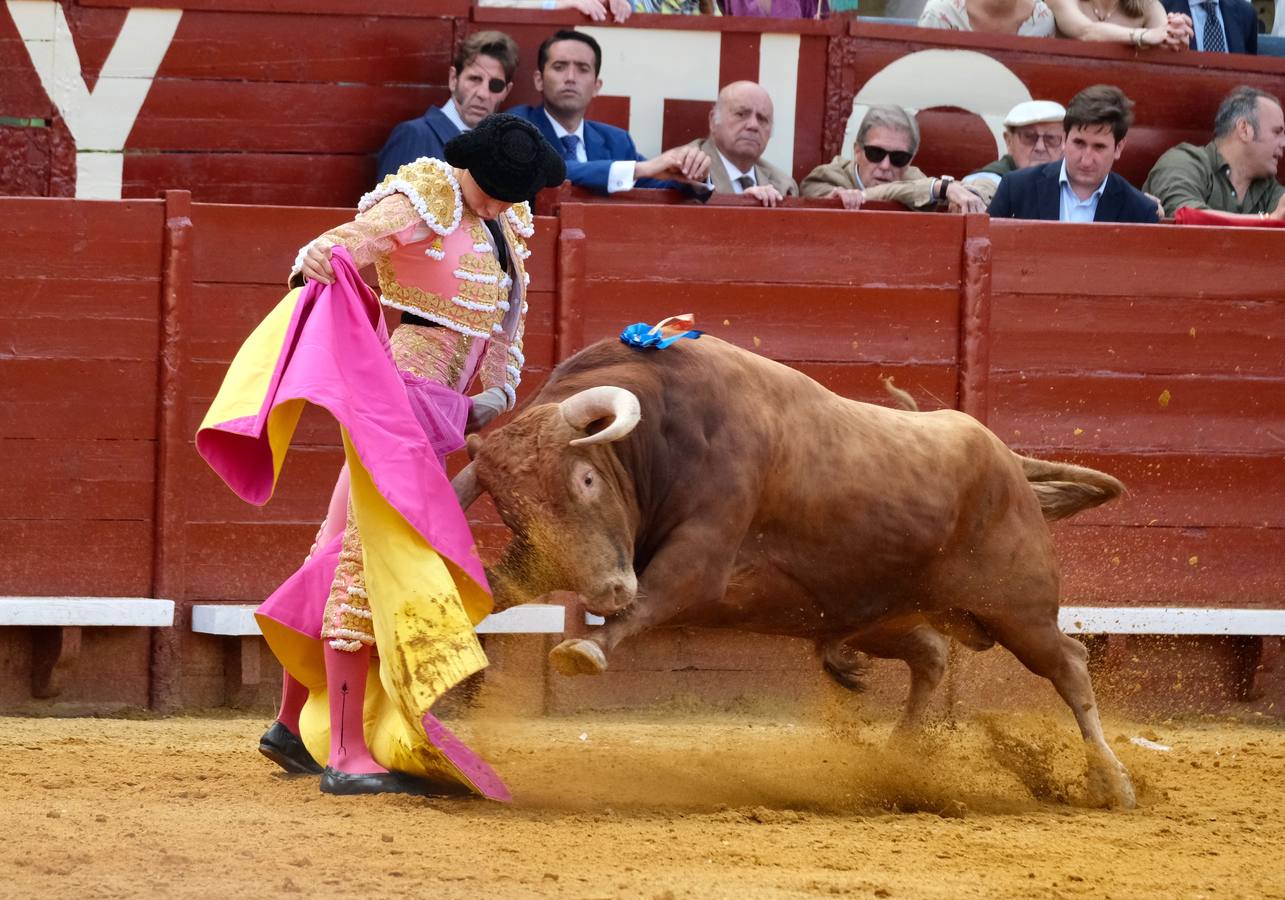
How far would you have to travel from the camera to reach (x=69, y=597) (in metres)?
5.50

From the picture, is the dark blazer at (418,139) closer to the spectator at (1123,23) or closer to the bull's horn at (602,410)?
the bull's horn at (602,410)

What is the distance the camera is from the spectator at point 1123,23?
23.1ft

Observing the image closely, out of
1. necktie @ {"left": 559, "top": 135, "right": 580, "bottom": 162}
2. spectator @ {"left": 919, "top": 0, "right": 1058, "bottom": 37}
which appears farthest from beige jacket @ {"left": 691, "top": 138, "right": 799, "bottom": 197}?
spectator @ {"left": 919, "top": 0, "right": 1058, "bottom": 37}

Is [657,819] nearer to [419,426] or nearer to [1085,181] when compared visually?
[419,426]

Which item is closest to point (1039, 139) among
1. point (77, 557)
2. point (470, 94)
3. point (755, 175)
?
point (755, 175)

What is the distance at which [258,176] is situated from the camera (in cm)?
629

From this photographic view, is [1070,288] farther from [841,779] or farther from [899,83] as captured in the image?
[841,779]

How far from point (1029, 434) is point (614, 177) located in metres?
1.66

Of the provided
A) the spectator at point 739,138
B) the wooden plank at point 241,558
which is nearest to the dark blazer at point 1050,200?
the spectator at point 739,138

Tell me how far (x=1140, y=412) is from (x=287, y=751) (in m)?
3.29

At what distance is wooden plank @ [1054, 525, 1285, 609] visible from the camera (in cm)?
618

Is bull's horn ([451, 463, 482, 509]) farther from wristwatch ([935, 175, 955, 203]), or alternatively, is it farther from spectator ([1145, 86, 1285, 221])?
spectator ([1145, 86, 1285, 221])

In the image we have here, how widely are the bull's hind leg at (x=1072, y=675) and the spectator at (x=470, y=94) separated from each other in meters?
2.49

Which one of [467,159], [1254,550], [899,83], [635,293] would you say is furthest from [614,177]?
[1254,550]
